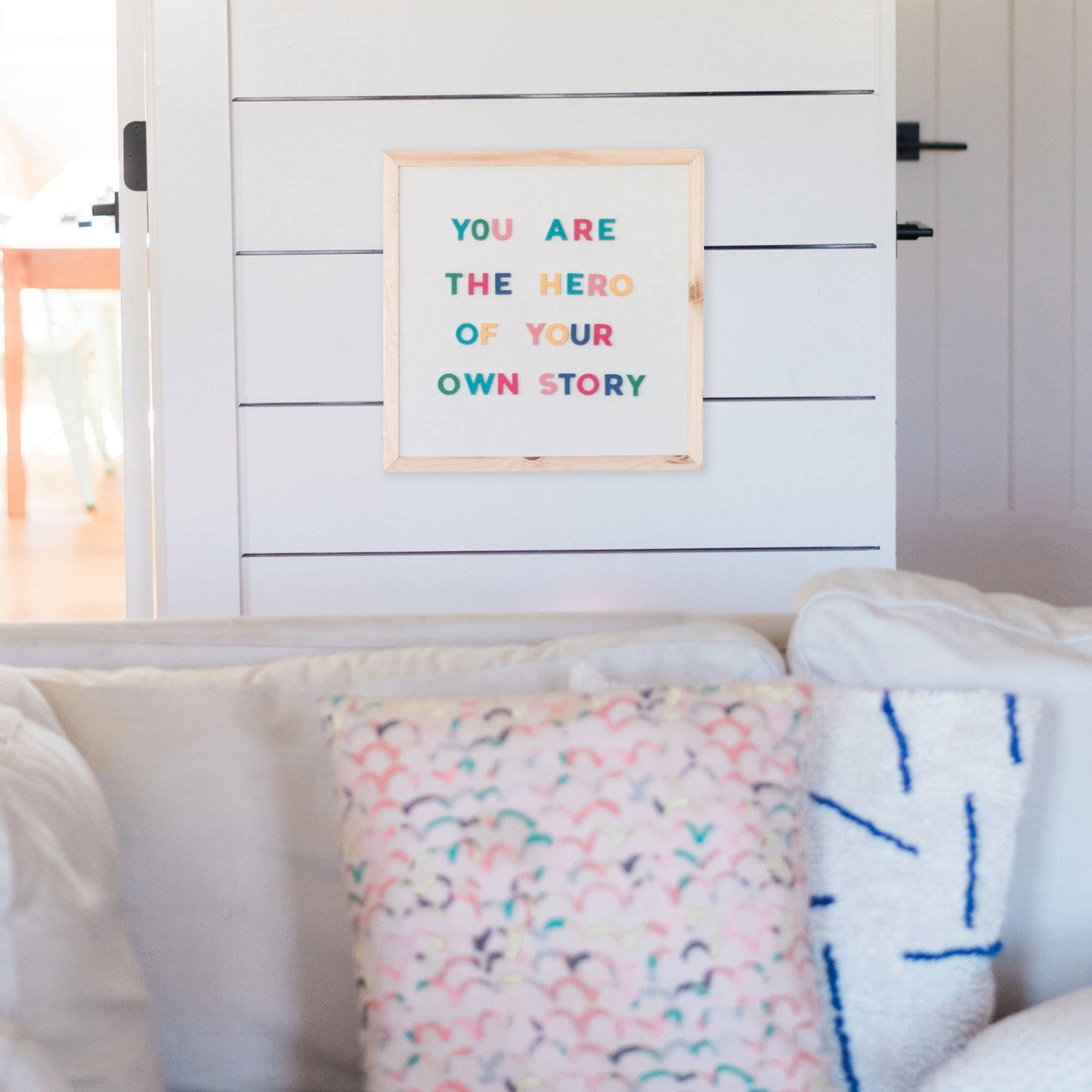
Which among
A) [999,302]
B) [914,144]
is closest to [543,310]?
[914,144]

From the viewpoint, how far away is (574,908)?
75cm

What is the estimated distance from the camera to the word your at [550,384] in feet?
6.79

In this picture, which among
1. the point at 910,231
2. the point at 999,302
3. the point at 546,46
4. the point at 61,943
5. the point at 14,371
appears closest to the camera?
the point at 61,943

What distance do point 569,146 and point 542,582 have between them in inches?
28.3

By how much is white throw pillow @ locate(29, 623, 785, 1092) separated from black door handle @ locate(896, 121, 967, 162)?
209 centimetres

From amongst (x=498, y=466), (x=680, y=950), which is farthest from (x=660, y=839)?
(x=498, y=466)

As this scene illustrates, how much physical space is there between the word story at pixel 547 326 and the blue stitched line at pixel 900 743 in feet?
3.98

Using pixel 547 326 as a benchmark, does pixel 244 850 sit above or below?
below

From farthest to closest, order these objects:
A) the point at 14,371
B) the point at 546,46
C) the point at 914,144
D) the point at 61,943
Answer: the point at 14,371
the point at 914,144
the point at 546,46
the point at 61,943

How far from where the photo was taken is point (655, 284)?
2062mm

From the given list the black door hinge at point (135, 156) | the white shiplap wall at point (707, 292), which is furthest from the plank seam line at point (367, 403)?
the black door hinge at point (135, 156)

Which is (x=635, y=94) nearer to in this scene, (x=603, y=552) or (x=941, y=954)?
(x=603, y=552)

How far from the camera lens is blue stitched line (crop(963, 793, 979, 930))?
887 millimetres

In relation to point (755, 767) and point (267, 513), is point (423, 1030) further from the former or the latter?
point (267, 513)
